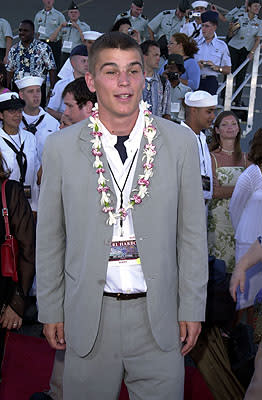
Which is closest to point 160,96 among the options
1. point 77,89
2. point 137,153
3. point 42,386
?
point 77,89

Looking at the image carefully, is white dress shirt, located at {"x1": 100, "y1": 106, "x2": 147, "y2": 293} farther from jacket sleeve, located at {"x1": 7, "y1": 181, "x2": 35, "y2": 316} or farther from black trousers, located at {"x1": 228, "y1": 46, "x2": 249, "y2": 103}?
black trousers, located at {"x1": 228, "y1": 46, "x2": 249, "y2": 103}

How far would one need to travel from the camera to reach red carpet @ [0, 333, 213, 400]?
141 inches

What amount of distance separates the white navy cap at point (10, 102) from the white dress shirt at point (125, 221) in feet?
9.21

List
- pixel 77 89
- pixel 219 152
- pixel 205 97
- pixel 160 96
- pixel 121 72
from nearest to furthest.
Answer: pixel 121 72
pixel 77 89
pixel 205 97
pixel 219 152
pixel 160 96

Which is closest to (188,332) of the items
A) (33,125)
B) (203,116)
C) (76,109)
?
(76,109)

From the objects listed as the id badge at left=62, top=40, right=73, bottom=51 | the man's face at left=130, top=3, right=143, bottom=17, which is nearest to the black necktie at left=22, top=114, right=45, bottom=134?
the id badge at left=62, top=40, right=73, bottom=51

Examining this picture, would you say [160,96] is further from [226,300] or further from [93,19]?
[93,19]

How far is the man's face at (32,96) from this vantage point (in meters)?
5.75

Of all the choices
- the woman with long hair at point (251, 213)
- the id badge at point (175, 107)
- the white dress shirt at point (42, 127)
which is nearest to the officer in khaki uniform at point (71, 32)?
the id badge at point (175, 107)

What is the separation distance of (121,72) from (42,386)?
94.0 inches

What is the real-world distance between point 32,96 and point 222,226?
2.43m

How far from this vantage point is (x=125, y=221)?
2.19 m

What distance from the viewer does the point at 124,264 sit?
2.15 m

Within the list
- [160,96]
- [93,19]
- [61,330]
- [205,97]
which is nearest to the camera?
[61,330]
